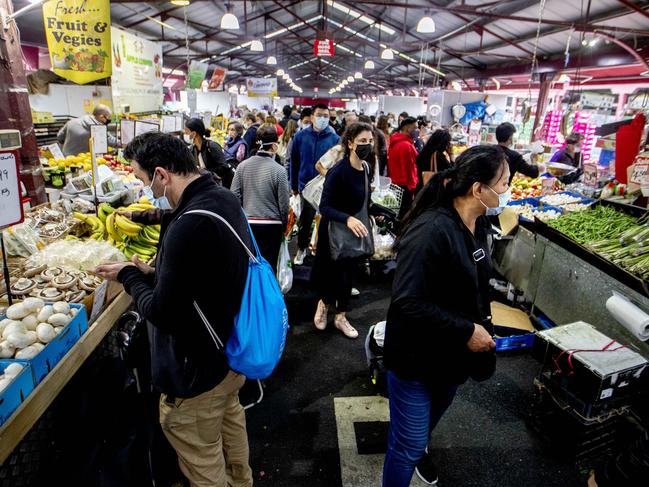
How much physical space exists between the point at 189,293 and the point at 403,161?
4.64m

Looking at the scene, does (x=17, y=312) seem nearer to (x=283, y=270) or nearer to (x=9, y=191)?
(x=9, y=191)

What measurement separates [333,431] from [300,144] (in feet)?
12.5

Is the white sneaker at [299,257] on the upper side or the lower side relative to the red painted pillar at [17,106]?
lower

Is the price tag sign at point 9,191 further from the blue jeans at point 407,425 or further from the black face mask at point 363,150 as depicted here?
the black face mask at point 363,150

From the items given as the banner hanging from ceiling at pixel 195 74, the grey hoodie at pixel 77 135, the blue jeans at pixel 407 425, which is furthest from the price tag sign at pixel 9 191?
the banner hanging from ceiling at pixel 195 74

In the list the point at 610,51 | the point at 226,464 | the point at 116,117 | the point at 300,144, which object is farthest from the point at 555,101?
the point at 226,464

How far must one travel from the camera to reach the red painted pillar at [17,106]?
11.3 feet

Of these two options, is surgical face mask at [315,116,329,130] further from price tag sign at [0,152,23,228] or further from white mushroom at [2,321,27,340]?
white mushroom at [2,321,27,340]

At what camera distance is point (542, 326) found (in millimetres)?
4137

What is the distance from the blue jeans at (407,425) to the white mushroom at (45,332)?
4.97 feet

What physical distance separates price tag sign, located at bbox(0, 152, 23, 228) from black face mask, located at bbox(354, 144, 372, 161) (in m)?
2.21

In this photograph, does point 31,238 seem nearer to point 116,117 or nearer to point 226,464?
point 226,464

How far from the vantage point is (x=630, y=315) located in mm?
2723

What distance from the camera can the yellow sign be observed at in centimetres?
500
